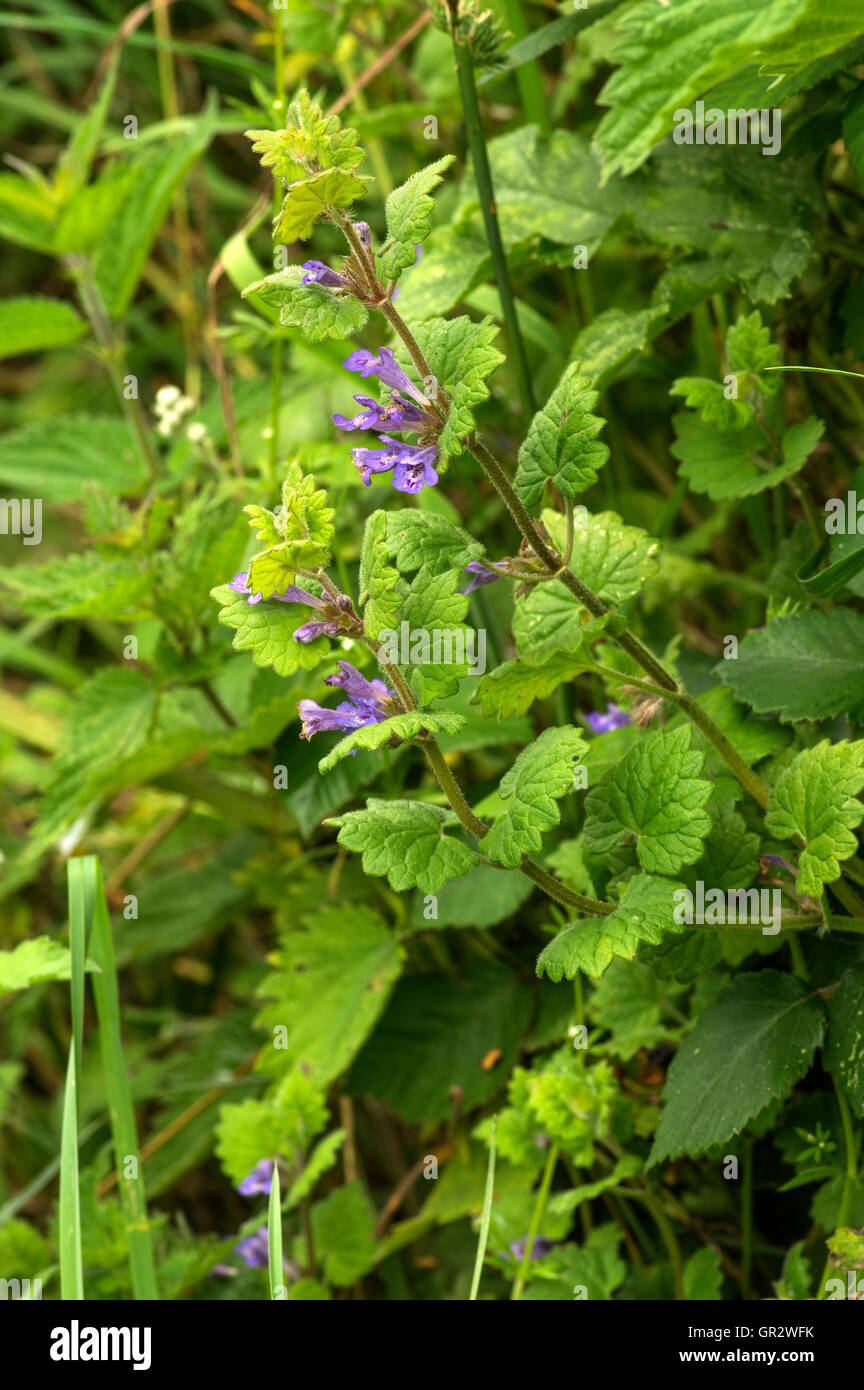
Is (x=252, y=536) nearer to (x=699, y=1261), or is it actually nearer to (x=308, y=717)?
(x=308, y=717)

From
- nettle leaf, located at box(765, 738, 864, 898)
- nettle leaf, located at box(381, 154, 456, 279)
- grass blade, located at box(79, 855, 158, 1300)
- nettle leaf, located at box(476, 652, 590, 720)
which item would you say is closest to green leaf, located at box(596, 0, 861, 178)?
nettle leaf, located at box(381, 154, 456, 279)

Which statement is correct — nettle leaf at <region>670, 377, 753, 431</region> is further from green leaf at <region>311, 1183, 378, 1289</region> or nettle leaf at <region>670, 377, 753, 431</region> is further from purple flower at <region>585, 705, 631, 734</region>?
green leaf at <region>311, 1183, 378, 1289</region>

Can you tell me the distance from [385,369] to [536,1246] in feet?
3.10

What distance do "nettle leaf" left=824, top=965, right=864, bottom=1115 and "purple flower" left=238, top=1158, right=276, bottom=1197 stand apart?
63 centimetres

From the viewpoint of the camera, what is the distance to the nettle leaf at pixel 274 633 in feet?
2.86

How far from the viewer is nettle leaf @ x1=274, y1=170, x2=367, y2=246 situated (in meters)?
0.81

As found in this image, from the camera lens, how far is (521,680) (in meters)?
0.94

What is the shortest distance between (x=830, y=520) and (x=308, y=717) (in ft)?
1.77

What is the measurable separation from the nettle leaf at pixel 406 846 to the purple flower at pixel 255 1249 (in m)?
0.68

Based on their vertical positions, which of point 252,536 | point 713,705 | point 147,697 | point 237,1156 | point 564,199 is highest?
point 564,199

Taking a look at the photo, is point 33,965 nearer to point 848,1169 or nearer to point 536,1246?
point 536,1246

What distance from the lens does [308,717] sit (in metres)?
0.93

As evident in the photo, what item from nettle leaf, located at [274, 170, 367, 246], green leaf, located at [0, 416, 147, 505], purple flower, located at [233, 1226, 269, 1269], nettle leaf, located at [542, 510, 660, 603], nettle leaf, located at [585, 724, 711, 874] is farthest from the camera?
green leaf, located at [0, 416, 147, 505]
